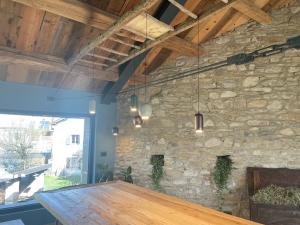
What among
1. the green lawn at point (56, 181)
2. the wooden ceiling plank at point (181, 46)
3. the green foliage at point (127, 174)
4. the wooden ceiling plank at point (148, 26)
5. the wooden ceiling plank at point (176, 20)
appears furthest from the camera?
the green foliage at point (127, 174)

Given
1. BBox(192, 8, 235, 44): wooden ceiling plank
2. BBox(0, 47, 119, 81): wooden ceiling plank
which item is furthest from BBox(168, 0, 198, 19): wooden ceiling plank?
BBox(0, 47, 119, 81): wooden ceiling plank

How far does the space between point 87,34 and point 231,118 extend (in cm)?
293

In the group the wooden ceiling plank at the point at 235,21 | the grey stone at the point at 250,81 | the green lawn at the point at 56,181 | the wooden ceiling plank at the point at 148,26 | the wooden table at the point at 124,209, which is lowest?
the green lawn at the point at 56,181

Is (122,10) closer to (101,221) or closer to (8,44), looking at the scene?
(8,44)

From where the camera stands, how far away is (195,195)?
468cm

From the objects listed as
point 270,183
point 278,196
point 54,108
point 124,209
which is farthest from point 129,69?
point 278,196

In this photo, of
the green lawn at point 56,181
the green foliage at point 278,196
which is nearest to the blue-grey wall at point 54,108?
the green lawn at point 56,181

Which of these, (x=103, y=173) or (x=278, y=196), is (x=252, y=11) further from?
(x=103, y=173)

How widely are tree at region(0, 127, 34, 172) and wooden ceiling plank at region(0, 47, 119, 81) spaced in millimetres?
1404

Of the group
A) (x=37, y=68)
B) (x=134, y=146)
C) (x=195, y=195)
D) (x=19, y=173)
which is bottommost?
(x=195, y=195)

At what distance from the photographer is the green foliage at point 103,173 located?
5.46 metres

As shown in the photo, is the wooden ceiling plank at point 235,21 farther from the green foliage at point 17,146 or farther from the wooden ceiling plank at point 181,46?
the green foliage at point 17,146

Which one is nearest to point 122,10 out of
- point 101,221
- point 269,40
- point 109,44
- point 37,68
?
point 109,44

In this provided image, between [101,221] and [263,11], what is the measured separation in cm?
396
